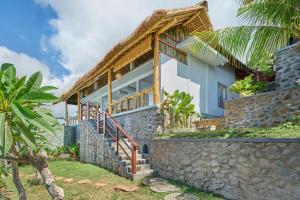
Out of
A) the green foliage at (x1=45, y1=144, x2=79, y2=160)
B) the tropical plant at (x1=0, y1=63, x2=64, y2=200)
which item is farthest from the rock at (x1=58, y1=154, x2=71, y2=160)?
the tropical plant at (x1=0, y1=63, x2=64, y2=200)

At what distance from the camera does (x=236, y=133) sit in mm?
6164

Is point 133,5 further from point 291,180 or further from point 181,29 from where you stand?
point 291,180

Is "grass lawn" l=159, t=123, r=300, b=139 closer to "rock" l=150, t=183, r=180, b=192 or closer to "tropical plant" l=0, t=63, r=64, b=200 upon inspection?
"rock" l=150, t=183, r=180, b=192

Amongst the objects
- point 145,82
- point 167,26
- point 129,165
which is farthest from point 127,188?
point 145,82

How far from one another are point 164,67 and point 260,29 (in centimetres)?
481

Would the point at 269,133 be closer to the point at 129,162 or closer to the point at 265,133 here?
the point at 265,133

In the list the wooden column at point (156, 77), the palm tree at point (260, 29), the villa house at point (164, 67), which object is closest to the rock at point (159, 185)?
the villa house at point (164, 67)

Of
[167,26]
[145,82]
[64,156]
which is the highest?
[167,26]

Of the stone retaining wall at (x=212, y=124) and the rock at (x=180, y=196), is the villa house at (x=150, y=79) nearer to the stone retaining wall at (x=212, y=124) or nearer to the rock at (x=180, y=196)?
the stone retaining wall at (x=212, y=124)

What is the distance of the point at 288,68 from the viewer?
8.72 m

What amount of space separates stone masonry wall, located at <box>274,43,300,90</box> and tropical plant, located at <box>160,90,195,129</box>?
3.13 meters

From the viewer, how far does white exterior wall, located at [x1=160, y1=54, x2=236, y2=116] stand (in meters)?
10.2

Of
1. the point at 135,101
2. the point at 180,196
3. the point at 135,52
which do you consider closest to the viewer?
the point at 180,196

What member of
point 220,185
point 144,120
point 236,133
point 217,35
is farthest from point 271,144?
point 144,120
